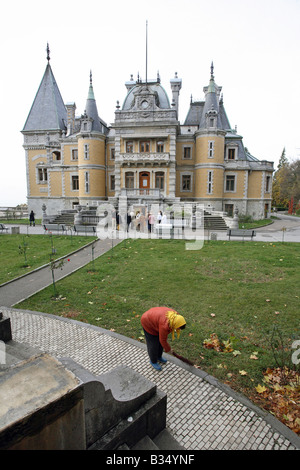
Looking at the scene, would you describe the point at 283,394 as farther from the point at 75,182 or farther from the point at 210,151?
the point at 75,182

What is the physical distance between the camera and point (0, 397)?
7.41ft

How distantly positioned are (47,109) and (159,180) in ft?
66.4

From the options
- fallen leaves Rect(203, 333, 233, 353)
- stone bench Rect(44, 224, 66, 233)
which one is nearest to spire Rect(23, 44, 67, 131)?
stone bench Rect(44, 224, 66, 233)

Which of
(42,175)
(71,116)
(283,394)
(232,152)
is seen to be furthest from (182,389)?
(71,116)

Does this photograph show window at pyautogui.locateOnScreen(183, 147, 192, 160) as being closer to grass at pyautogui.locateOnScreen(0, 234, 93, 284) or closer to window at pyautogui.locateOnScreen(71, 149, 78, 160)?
window at pyautogui.locateOnScreen(71, 149, 78, 160)

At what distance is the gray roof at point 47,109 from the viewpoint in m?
37.1

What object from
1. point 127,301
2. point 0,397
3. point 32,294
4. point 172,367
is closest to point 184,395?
point 172,367

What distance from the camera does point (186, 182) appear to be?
112ft

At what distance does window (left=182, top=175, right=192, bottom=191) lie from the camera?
34.1 metres

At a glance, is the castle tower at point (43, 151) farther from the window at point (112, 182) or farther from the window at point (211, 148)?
the window at point (211, 148)

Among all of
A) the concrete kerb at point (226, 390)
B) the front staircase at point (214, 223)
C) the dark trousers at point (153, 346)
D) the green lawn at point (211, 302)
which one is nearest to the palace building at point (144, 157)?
the front staircase at point (214, 223)

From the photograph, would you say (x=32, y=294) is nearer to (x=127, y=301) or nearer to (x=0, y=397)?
(x=127, y=301)
